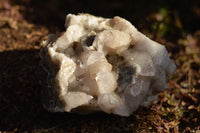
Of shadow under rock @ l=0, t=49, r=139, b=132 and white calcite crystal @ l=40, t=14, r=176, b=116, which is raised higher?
white calcite crystal @ l=40, t=14, r=176, b=116

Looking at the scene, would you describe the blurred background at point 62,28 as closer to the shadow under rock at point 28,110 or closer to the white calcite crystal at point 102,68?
the shadow under rock at point 28,110

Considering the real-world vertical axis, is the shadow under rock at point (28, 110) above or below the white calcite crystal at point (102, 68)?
below

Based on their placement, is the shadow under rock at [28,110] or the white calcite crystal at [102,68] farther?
the shadow under rock at [28,110]

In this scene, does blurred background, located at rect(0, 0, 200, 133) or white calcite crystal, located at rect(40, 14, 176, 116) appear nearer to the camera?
white calcite crystal, located at rect(40, 14, 176, 116)

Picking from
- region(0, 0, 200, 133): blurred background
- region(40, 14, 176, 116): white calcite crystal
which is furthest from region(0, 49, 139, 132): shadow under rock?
region(40, 14, 176, 116): white calcite crystal

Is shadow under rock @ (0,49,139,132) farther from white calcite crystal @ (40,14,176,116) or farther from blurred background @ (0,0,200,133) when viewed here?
white calcite crystal @ (40,14,176,116)

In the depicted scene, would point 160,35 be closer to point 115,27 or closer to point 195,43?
point 195,43

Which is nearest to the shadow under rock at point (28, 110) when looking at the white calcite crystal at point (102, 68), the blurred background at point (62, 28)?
the blurred background at point (62, 28)

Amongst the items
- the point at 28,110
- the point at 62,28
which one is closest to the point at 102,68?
the point at 28,110
